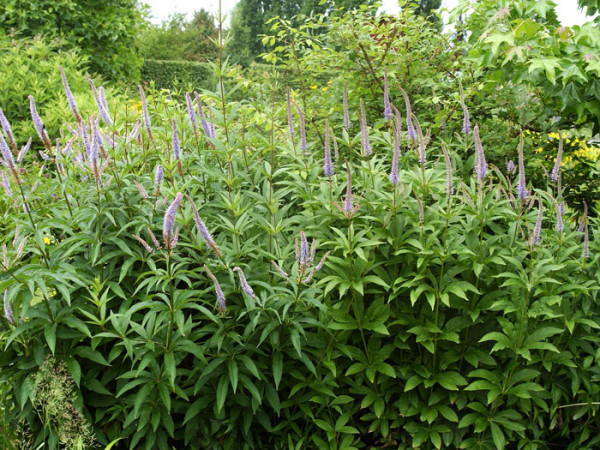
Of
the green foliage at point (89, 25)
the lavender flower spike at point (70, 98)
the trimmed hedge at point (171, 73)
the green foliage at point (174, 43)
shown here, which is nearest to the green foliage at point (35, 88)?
the green foliage at point (89, 25)

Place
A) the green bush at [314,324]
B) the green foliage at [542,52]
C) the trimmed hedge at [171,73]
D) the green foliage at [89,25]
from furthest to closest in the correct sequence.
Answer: the trimmed hedge at [171,73] → the green foliage at [89,25] → the green foliage at [542,52] → the green bush at [314,324]

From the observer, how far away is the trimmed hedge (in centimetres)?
2005

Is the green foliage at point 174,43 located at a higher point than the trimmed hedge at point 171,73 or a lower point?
higher

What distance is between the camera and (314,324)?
8.25ft

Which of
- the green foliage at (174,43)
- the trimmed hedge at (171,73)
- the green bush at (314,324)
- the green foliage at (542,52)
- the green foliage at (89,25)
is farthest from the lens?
the green foliage at (174,43)

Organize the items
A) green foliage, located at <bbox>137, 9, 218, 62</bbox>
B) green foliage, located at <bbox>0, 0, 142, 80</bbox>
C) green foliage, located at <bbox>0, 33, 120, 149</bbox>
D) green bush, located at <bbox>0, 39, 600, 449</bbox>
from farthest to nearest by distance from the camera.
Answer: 1. green foliage, located at <bbox>137, 9, 218, 62</bbox>
2. green foliage, located at <bbox>0, 0, 142, 80</bbox>
3. green foliage, located at <bbox>0, 33, 120, 149</bbox>
4. green bush, located at <bbox>0, 39, 600, 449</bbox>

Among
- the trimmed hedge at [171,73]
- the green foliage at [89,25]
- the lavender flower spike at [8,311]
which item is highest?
the green foliage at [89,25]

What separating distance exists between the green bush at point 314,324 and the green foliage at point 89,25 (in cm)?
583

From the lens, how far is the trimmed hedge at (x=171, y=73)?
20047 millimetres

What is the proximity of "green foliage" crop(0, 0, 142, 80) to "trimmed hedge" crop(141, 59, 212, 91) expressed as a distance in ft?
37.0

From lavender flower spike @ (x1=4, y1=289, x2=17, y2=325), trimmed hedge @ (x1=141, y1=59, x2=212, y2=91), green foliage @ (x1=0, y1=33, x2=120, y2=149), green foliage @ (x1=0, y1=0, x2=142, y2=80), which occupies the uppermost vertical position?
green foliage @ (x1=0, y1=0, x2=142, y2=80)

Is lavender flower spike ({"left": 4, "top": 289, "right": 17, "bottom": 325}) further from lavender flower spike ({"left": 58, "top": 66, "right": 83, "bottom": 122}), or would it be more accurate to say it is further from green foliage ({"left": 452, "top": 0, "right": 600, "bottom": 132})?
green foliage ({"left": 452, "top": 0, "right": 600, "bottom": 132})

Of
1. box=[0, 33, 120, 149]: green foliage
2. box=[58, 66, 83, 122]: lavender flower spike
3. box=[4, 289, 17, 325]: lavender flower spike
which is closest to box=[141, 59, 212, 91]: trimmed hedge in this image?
box=[0, 33, 120, 149]: green foliage

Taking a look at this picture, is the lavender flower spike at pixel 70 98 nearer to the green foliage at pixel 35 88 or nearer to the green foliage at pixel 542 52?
the green foliage at pixel 542 52
